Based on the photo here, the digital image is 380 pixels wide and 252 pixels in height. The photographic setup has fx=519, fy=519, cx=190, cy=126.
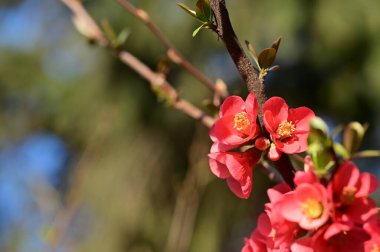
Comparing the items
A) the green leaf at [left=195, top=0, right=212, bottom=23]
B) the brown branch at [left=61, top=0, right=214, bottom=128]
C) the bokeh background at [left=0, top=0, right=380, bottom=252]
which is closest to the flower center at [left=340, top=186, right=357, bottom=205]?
the green leaf at [left=195, top=0, right=212, bottom=23]

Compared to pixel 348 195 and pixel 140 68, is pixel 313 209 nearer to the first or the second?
pixel 348 195

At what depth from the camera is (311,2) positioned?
2.83 m

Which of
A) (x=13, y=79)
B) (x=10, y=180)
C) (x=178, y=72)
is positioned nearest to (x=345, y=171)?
(x=178, y=72)

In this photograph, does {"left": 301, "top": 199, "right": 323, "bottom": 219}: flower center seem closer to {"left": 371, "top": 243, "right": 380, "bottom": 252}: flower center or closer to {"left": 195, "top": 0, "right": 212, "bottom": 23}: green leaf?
{"left": 371, "top": 243, "right": 380, "bottom": 252}: flower center

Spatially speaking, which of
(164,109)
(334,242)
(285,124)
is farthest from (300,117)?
(164,109)

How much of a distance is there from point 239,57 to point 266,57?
46mm

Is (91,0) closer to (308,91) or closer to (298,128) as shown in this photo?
(308,91)

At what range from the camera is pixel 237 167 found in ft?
1.47

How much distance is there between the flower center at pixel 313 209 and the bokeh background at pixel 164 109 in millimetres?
1992

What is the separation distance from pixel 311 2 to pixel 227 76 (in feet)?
2.13

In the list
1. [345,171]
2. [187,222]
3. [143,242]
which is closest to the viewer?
[345,171]

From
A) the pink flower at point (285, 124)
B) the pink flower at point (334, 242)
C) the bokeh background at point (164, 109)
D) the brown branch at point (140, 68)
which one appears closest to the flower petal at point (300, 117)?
the pink flower at point (285, 124)

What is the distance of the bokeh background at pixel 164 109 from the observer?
2.64 m

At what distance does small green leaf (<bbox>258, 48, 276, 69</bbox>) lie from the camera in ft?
1.54
